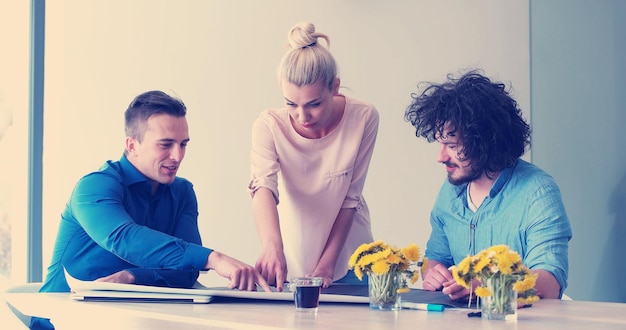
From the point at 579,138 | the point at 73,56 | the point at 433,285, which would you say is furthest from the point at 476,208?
the point at 73,56

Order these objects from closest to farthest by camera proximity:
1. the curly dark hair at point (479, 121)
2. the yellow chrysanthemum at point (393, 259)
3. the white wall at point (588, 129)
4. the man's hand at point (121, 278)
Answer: the yellow chrysanthemum at point (393, 259)
the man's hand at point (121, 278)
the curly dark hair at point (479, 121)
the white wall at point (588, 129)

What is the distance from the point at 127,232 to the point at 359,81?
2711mm

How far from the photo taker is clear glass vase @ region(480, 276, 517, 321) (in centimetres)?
164

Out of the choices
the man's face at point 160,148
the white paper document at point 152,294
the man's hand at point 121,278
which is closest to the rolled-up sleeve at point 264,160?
the man's face at point 160,148

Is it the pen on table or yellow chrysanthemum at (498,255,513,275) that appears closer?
yellow chrysanthemum at (498,255,513,275)

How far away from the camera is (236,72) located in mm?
4457

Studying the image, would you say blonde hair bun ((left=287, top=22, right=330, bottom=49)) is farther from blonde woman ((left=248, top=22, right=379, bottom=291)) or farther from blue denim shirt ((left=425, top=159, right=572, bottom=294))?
blue denim shirt ((left=425, top=159, right=572, bottom=294))

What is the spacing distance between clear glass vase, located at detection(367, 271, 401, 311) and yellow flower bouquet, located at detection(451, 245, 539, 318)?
0.68 ft

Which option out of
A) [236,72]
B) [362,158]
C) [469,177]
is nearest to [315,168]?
[362,158]

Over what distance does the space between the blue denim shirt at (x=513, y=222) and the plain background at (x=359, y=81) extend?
175 cm

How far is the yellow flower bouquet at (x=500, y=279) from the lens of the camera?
164 centimetres

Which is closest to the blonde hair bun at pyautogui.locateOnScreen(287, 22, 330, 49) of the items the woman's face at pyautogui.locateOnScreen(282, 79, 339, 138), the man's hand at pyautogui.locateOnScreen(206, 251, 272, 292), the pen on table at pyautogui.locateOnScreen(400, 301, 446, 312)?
the woman's face at pyautogui.locateOnScreen(282, 79, 339, 138)

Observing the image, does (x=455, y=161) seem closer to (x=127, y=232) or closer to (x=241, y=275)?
(x=241, y=275)

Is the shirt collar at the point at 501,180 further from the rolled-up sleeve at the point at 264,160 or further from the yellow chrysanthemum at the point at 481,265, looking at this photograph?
the yellow chrysanthemum at the point at 481,265
